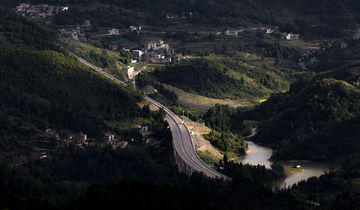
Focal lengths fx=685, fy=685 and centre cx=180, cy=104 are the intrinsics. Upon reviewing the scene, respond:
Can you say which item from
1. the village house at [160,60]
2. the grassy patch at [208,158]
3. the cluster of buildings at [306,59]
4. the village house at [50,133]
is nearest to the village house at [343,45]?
the cluster of buildings at [306,59]

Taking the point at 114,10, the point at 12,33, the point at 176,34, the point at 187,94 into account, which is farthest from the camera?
the point at 114,10

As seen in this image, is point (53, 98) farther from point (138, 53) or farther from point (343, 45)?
point (343, 45)

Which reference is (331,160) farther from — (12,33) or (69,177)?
(12,33)

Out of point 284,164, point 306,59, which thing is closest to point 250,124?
point 284,164

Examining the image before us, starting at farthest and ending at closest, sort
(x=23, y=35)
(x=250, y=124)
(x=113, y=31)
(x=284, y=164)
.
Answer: (x=113, y=31) → (x=23, y=35) → (x=250, y=124) → (x=284, y=164)

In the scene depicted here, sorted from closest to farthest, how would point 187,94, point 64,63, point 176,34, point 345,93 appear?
point 345,93
point 64,63
point 187,94
point 176,34

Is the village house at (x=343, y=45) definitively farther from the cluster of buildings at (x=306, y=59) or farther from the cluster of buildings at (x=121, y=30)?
the cluster of buildings at (x=121, y=30)

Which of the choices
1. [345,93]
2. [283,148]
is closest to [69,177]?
[283,148]

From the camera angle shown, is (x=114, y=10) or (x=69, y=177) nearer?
(x=69, y=177)
